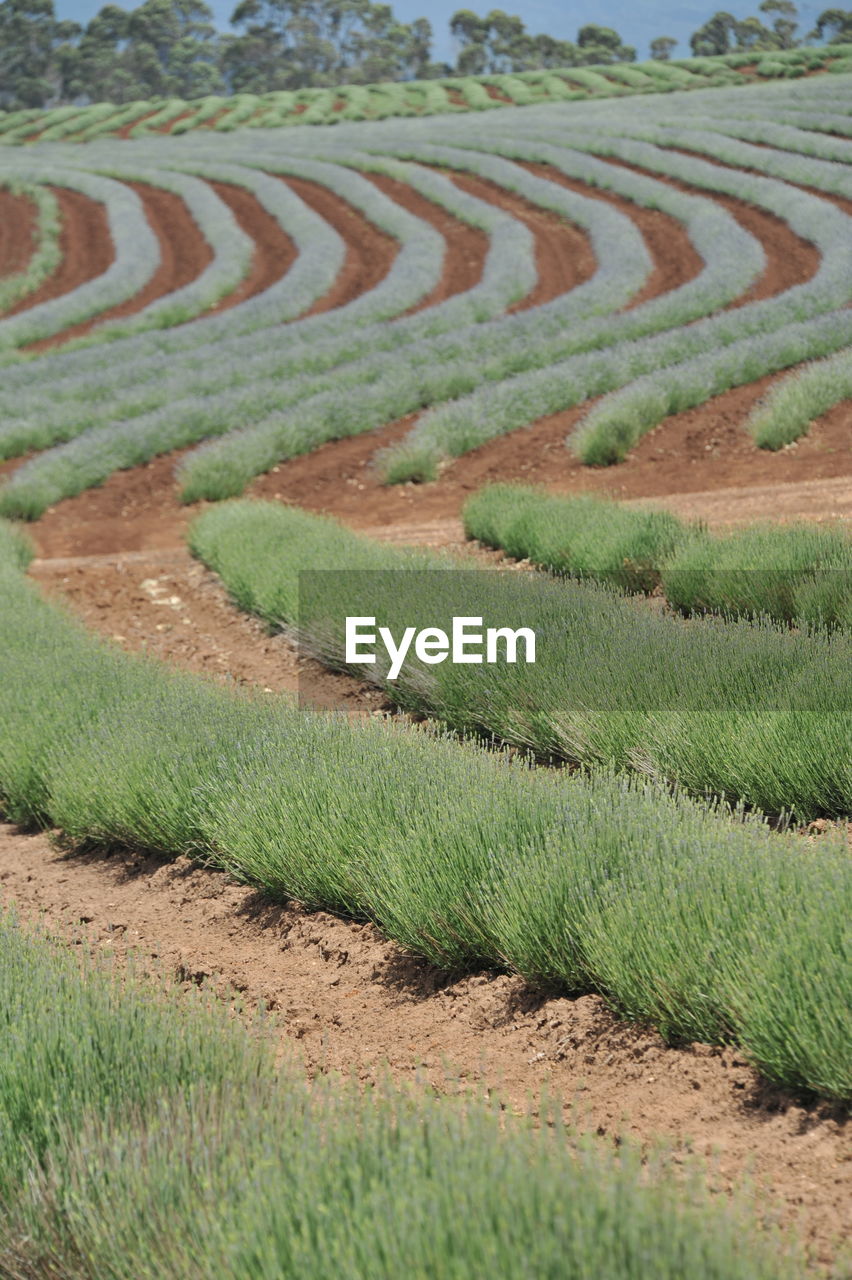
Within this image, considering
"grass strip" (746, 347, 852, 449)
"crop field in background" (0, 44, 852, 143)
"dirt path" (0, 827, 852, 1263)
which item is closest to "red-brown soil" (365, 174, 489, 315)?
"grass strip" (746, 347, 852, 449)

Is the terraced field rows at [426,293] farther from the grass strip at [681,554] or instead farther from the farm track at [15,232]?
the grass strip at [681,554]

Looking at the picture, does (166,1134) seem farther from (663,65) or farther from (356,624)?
(663,65)

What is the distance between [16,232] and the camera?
2945cm

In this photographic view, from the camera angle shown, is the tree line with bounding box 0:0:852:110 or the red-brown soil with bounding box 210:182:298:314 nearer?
the red-brown soil with bounding box 210:182:298:314

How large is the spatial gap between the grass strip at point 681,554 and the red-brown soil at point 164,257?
12567 millimetres

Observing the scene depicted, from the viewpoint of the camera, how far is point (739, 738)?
4129 millimetres

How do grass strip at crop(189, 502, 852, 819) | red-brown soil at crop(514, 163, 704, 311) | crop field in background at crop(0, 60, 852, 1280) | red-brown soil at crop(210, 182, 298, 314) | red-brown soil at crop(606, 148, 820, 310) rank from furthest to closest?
1. red-brown soil at crop(210, 182, 298, 314)
2. red-brown soil at crop(514, 163, 704, 311)
3. red-brown soil at crop(606, 148, 820, 310)
4. grass strip at crop(189, 502, 852, 819)
5. crop field in background at crop(0, 60, 852, 1280)

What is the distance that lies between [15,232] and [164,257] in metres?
6.69

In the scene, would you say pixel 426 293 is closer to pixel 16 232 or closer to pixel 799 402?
pixel 799 402

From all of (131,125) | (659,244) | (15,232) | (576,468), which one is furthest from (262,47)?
(576,468)

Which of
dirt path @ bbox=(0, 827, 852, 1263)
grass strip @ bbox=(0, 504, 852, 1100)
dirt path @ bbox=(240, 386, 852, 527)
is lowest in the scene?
dirt path @ bbox=(0, 827, 852, 1263)

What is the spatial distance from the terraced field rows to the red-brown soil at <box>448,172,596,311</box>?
Answer: 0.08 m

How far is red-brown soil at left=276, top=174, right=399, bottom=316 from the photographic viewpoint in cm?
2022

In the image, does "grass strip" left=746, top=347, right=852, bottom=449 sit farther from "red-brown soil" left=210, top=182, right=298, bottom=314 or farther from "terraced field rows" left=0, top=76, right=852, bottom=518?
"red-brown soil" left=210, top=182, right=298, bottom=314
